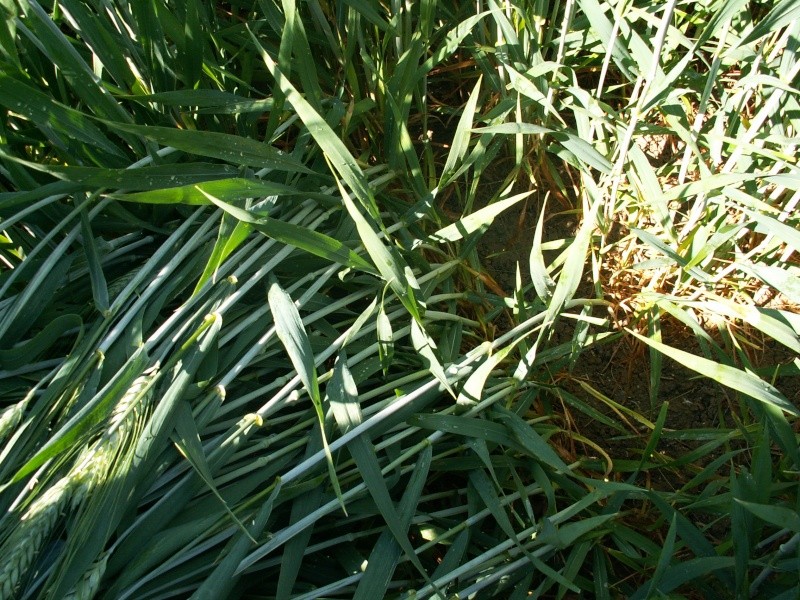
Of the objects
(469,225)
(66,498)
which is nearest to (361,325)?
(469,225)

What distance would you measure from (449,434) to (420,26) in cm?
67

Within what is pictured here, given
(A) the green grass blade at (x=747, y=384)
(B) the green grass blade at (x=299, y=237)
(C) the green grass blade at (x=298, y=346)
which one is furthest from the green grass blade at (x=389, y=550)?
(A) the green grass blade at (x=747, y=384)

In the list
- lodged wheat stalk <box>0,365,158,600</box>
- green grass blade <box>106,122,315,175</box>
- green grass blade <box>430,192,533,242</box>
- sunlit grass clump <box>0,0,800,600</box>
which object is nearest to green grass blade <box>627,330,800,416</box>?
sunlit grass clump <box>0,0,800,600</box>

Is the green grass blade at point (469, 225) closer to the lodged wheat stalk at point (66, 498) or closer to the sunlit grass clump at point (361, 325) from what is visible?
the sunlit grass clump at point (361, 325)

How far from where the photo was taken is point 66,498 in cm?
84

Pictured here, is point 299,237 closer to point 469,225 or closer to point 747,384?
point 469,225

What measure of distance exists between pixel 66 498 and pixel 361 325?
1.47 feet

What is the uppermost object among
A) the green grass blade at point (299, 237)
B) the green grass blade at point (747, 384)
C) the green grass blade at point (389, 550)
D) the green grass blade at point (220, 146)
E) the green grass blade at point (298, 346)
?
the green grass blade at point (220, 146)

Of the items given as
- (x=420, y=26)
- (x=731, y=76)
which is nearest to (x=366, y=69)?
(x=420, y=26)

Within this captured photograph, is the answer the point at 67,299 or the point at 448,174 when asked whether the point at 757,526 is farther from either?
the point at 67,299

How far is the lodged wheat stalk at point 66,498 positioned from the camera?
805 mm

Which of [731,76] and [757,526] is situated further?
Result: [731,76]

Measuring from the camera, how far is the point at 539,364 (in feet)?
4.09

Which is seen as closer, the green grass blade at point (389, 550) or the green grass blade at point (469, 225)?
the green grass blade at point (389, 550)
